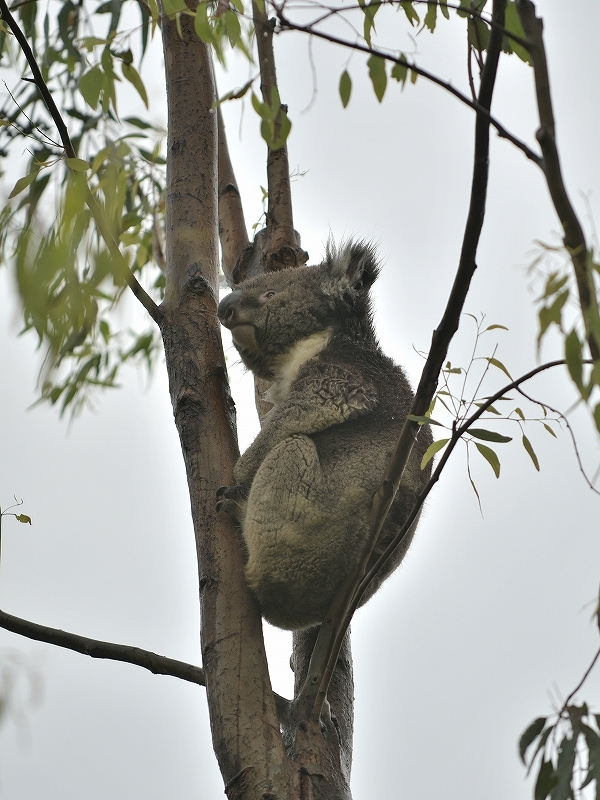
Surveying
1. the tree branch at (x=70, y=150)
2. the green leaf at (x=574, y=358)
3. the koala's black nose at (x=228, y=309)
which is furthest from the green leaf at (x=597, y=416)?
the koala's black nose at (x=228, y=309)

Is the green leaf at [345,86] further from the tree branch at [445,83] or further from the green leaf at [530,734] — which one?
the green leaf at [530,734]

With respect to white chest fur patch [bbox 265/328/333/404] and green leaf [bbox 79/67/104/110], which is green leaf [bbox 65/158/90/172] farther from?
white chest fur patch [bbox 265/328/333/404]

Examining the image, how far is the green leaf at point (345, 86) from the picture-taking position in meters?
1.47

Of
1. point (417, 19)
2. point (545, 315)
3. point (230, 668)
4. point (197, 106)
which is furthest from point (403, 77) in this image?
point (230, 668)

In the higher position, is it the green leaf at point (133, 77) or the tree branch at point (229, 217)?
the tree branch at point (229, 217)

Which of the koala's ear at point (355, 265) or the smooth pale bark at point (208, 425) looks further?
the koala's ear at point (355, 265)

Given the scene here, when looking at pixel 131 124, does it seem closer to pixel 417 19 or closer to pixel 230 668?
pixel 417 19

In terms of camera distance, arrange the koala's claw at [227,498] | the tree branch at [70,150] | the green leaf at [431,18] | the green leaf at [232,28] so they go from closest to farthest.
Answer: the tree branch at [70,150] → the green leaf at [232,28] → the green leaf at [431,18] → the koala's claw at [227,498]

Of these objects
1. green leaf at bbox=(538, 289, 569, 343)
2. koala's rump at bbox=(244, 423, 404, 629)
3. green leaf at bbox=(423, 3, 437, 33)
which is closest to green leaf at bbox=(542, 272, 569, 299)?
green leaf at bbox=(538, 289, 569, 343)

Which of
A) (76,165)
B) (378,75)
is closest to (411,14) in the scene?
(378,75)

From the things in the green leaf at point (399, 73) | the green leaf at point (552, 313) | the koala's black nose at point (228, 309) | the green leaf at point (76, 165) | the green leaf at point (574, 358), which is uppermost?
the koala's black nose at point (228, 309)

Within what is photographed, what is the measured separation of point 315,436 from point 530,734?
1.34 m

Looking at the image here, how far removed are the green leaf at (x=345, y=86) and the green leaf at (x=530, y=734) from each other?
1.02 m

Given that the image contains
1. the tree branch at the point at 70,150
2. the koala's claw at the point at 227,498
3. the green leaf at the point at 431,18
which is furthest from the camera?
the koala's claw at the point at 227,498
